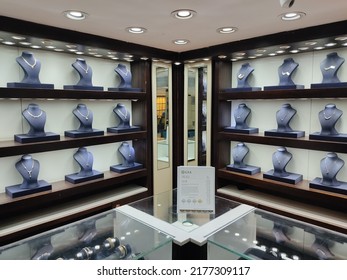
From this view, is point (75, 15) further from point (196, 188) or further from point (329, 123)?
point (329, 123)

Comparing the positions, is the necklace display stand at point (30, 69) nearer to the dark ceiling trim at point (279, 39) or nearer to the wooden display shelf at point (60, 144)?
the wooden display shelf at point (60, 144)

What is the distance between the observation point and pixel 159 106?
3.93 meters

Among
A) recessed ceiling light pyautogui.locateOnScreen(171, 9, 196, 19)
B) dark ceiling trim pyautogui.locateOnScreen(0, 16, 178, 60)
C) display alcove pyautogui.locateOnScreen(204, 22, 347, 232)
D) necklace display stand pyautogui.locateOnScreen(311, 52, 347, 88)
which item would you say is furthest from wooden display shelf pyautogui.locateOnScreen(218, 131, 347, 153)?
recessed ceiling light pyautogui.locateOnScreen(171, 9, 196, 19)

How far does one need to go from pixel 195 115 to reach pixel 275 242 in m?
2.70

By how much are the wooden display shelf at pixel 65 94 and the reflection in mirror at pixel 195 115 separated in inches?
31.1

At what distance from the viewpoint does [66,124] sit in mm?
3275

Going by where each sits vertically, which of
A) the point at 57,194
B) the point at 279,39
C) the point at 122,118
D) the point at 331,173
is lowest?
the point at 57,194

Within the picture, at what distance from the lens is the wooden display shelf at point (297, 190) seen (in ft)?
8.95

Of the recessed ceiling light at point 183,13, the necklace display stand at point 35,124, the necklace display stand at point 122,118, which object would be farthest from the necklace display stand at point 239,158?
the necklace display stand at point 35,124

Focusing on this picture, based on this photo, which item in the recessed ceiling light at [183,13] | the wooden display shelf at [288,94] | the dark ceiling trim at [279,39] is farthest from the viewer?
the wooden display shelf at [288,94]

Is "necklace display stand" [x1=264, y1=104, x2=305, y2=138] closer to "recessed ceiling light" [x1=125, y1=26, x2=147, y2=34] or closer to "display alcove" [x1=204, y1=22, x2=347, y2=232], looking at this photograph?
"display alcove" [x1=204, y1=22, x2=347, y2=232]

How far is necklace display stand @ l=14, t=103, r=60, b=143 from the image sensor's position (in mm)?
2760

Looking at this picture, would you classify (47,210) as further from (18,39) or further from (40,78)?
(18,39)

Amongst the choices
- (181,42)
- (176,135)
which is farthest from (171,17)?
(176,135)
